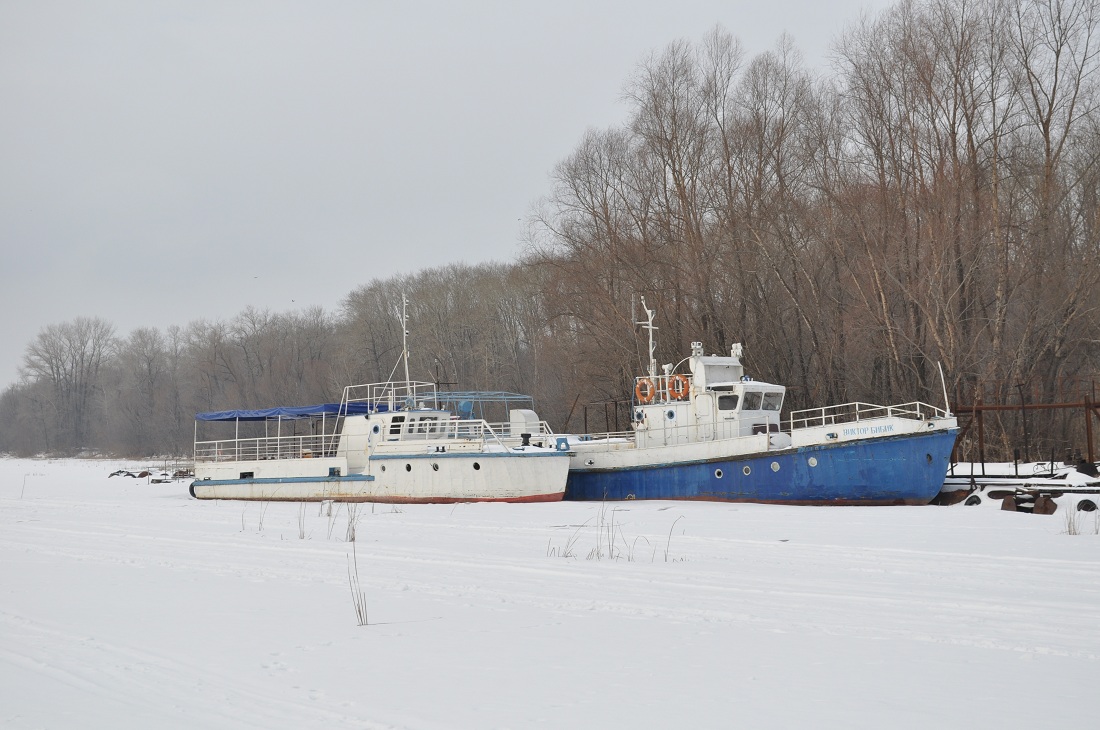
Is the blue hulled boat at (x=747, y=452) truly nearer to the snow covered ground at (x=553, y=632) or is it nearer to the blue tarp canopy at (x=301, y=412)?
the blue tarp canopy at (x=301, y=412)

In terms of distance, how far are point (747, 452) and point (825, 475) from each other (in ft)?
6.84

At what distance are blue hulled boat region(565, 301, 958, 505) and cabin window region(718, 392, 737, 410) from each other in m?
0.03

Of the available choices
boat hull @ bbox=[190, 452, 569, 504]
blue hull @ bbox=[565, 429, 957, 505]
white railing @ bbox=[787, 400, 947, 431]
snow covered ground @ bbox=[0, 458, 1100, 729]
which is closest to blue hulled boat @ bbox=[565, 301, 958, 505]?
blue hull @ bbox=[565, 429, 957, 505]

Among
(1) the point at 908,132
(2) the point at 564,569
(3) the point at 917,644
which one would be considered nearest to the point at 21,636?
(2) the point at 564,569

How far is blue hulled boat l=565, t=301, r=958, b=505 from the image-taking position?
76.5 feet

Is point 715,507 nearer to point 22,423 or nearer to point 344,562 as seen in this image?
point 344,562

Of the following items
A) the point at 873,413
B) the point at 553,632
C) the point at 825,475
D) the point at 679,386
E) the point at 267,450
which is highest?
the point at 679,386

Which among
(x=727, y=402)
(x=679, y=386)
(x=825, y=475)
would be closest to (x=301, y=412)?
(x=679, y=386)

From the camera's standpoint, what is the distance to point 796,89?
39.3m

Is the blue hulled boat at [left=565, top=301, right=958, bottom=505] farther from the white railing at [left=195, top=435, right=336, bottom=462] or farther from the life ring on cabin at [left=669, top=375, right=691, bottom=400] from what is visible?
the white railing at [left=195, top=435, right=336, bottom=462]

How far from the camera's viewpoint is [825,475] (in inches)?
945

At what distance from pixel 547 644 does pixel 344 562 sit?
215 inches

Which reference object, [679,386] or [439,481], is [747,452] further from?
[439,481]

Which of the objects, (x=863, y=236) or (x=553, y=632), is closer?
(x=553, y=632)
